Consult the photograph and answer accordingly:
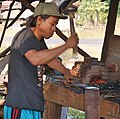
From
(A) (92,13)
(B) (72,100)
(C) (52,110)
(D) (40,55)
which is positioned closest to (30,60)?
(D) (40,55)

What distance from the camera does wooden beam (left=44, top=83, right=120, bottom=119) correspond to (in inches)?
139

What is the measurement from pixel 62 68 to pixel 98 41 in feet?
48.9

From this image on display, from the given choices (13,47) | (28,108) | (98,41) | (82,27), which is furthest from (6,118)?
(82,27)

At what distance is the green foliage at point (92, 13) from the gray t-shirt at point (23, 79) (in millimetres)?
Answer: 16786

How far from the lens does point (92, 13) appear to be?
20625mm

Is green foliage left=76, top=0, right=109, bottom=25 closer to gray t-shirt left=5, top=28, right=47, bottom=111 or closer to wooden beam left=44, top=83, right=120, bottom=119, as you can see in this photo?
wooden beam left=44, top=83, right=120, bottom=119

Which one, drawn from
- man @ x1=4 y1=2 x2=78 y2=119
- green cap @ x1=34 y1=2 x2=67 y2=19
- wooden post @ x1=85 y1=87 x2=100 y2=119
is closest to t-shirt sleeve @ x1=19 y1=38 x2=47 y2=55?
man @ x1=4 y1=2 x2=78 y2=119

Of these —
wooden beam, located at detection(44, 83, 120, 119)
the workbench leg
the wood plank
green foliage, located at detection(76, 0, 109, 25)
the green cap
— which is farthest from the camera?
green foliage, located at detection(76, 0, 109, 25)

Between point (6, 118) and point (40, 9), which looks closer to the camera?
point (40, 9)

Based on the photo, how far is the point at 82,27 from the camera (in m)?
20.2

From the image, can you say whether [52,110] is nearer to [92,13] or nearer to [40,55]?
[40,55]

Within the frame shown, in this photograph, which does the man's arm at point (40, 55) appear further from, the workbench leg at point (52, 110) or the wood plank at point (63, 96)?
the workbench leg at point (52, 110)

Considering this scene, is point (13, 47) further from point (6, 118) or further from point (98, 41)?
point (98, 41)

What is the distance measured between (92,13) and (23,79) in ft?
57.7
